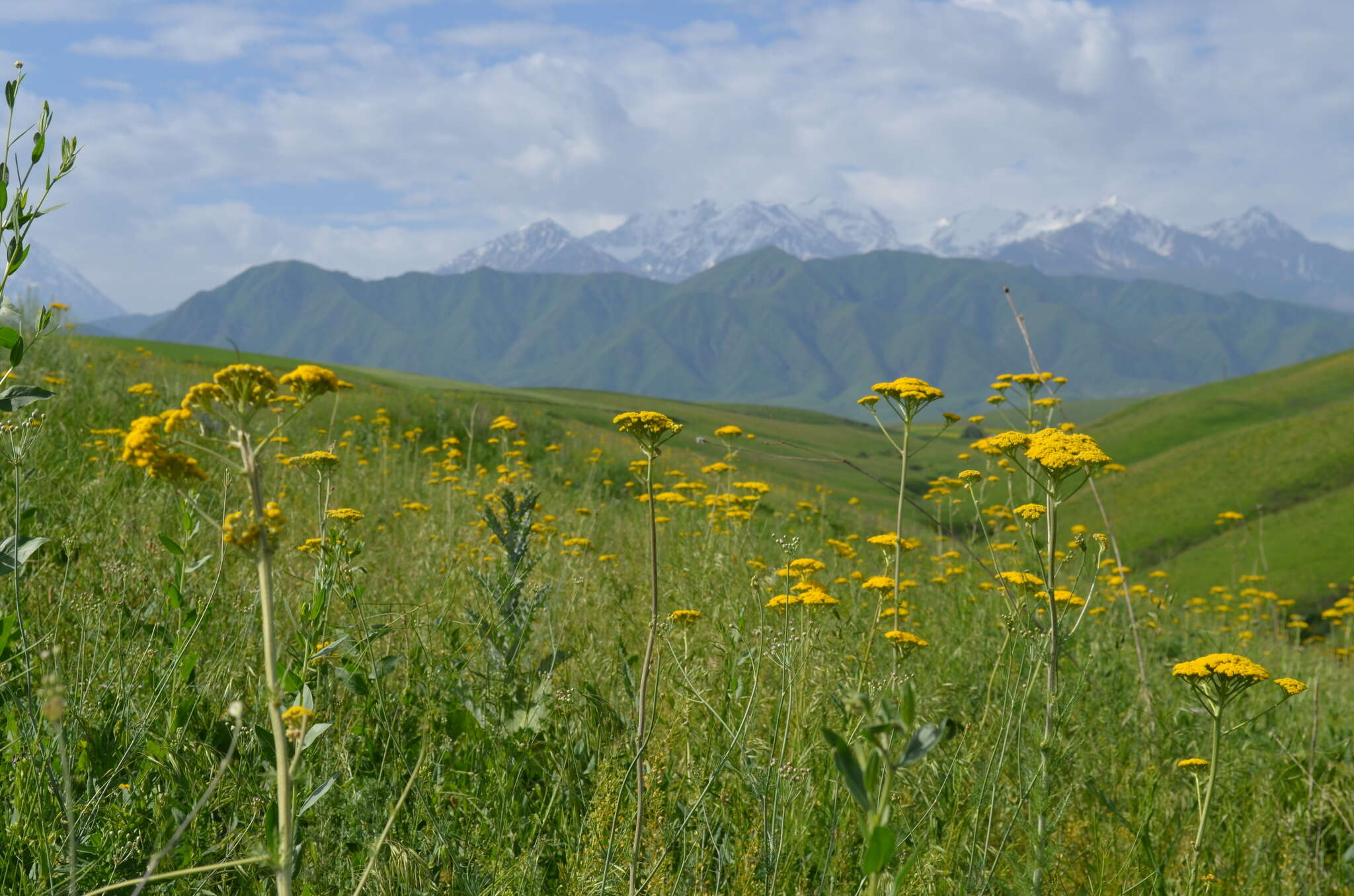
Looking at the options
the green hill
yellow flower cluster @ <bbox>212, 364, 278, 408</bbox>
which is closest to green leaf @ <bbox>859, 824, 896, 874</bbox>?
yellow flower cluster @ <bbox>212, 364, 278, 408</bbox>

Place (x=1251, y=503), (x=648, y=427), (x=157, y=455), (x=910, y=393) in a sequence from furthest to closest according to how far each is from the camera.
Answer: (x=1251, y=503)
(x=910, y=393)
(x=648, y=427)
(x=157, y=455)

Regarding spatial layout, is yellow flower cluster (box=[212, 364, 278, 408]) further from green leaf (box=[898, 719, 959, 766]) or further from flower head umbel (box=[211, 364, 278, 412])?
green leaf (box=[898, 719, 959, 766])

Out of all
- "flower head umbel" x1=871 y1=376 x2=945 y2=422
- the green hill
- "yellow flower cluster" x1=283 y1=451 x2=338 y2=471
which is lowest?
the green hill

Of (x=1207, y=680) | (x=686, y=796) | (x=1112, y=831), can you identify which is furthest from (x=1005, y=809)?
(x=686, y=796)

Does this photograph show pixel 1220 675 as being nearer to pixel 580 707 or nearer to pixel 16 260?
pixel 580 707

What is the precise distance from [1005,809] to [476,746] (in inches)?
92.7

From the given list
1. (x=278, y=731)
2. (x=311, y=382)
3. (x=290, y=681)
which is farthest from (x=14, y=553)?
(x=278, y=731)

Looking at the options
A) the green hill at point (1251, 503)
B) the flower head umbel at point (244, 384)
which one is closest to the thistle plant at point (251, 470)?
the flower head umbel at point (244, 384)

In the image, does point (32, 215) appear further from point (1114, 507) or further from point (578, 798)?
point (1114, 507)

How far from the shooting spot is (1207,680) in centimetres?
298

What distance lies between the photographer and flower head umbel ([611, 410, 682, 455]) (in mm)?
2854

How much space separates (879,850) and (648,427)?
1.72 metres

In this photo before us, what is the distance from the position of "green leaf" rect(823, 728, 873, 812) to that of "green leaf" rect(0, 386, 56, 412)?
2.27 metres

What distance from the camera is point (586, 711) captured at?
3674 mm
